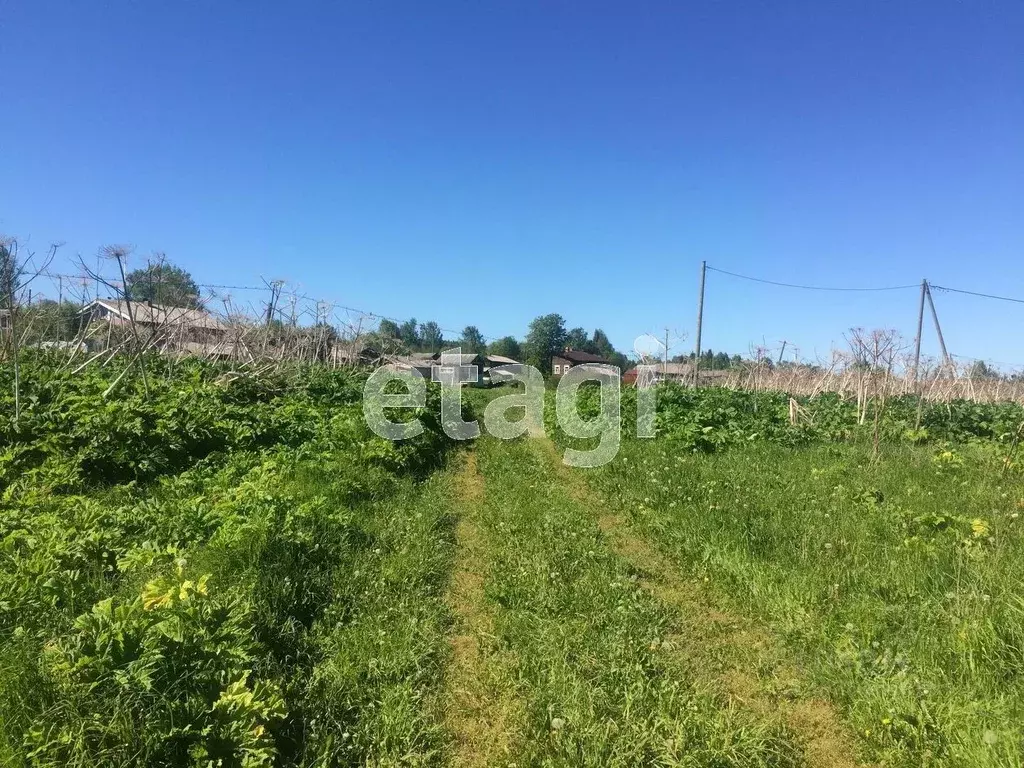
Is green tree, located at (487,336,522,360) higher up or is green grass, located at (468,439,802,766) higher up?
green tree, located at (487,336,522,360)

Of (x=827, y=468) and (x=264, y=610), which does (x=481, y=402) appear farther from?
(x=264, y=610)

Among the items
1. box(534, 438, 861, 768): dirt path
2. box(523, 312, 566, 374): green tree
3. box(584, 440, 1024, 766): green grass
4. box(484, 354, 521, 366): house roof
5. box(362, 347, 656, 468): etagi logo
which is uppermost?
box(523, 312, 566, 374): green tree

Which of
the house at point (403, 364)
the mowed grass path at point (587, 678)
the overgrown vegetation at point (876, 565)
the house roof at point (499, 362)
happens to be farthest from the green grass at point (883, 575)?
the house roof at point (499, 362)

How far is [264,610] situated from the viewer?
3984mm

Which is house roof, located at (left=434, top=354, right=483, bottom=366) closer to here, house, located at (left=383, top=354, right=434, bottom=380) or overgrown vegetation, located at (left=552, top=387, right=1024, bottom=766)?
house, located at (left=383, top=354, right=434, bottom=380)

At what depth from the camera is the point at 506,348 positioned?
323 feet

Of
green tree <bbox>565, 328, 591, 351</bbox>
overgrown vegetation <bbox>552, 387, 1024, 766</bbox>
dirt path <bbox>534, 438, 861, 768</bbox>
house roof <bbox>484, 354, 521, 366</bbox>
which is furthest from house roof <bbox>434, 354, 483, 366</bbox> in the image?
green tree <bbox>565, 328, 591, 351</bbox>

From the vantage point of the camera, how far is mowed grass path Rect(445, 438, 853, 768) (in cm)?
306

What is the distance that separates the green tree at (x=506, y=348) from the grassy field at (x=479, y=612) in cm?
8966

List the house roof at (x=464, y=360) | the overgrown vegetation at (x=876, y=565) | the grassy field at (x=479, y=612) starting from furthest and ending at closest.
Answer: the house roof at (x=464, y=360), the overgrown vegetation at (x=876, y=565), the grassy field at (x=479, y=612)

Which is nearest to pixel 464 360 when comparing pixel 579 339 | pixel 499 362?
pixel 499 362

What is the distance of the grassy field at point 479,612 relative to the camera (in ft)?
9.41

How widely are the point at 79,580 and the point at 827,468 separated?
9.32m

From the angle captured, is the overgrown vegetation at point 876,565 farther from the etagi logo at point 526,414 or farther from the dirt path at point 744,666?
the etagi logo at point 526,414
